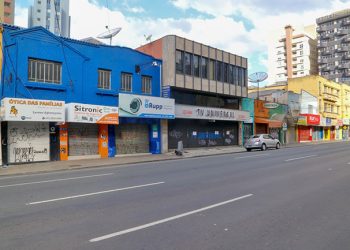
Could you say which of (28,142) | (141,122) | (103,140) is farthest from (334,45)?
(28,142)

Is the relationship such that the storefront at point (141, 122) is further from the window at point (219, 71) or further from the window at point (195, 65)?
the window at point (219, 71)

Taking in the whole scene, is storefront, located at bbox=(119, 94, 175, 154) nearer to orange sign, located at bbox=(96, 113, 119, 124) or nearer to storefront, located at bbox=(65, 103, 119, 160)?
orange sign, located at bbox=(96, 113, 119, 124)

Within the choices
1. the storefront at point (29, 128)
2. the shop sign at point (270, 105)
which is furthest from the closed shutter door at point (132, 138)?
the shop sign at point (270, 105)

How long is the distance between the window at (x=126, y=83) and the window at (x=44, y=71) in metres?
5.28

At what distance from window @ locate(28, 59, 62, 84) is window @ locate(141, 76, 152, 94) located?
292 inches

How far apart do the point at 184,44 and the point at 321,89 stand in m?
39.4

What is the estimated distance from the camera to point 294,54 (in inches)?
4368

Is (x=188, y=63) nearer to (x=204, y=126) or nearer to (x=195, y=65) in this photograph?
(x=195, y=65)

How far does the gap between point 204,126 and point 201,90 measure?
384cm

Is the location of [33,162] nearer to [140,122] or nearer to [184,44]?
[140,122]

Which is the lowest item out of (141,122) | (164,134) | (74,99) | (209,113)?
(164,134)

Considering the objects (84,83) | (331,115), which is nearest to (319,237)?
(84,83)

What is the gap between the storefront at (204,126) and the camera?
2950 centimetres

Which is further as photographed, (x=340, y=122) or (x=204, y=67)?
(x=340, y=122)
